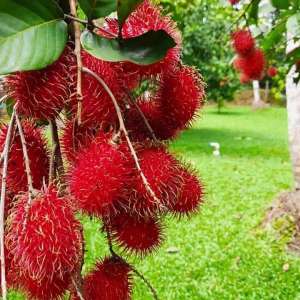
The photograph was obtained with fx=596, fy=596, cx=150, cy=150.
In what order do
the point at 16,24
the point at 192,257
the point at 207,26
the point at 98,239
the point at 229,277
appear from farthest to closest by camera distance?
the point at 207,26
the point at 98,239
the point at 192,257
the point at 229,277
the point at 16,24

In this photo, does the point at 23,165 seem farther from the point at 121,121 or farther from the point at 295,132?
the point at 295,132

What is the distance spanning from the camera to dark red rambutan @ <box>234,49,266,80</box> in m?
2.37

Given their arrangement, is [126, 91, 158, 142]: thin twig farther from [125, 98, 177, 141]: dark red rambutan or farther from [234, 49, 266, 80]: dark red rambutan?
[234, 49, 266, 80]: dark red rambutan

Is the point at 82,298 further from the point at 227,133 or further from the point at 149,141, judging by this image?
the point at 227,133

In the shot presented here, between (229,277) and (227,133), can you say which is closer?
(229,277)

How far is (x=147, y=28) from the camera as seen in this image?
25.1 inches

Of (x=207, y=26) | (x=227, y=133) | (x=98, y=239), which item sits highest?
(x=207, y=26)

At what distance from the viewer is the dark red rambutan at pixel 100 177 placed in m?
0.59

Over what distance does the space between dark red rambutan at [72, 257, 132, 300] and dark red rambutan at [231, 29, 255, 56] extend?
172 cm

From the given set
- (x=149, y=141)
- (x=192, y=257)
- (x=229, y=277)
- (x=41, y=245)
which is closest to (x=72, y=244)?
(x=41, y=245)

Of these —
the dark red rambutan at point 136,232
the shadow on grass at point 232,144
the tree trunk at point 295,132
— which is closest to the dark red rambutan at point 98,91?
the dark red rambutan at point 136,232

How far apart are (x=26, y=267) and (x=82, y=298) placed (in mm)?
65

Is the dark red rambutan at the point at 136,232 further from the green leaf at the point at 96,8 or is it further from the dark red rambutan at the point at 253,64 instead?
the dark red rambutan at the point at 253,64

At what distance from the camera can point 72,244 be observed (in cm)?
59
